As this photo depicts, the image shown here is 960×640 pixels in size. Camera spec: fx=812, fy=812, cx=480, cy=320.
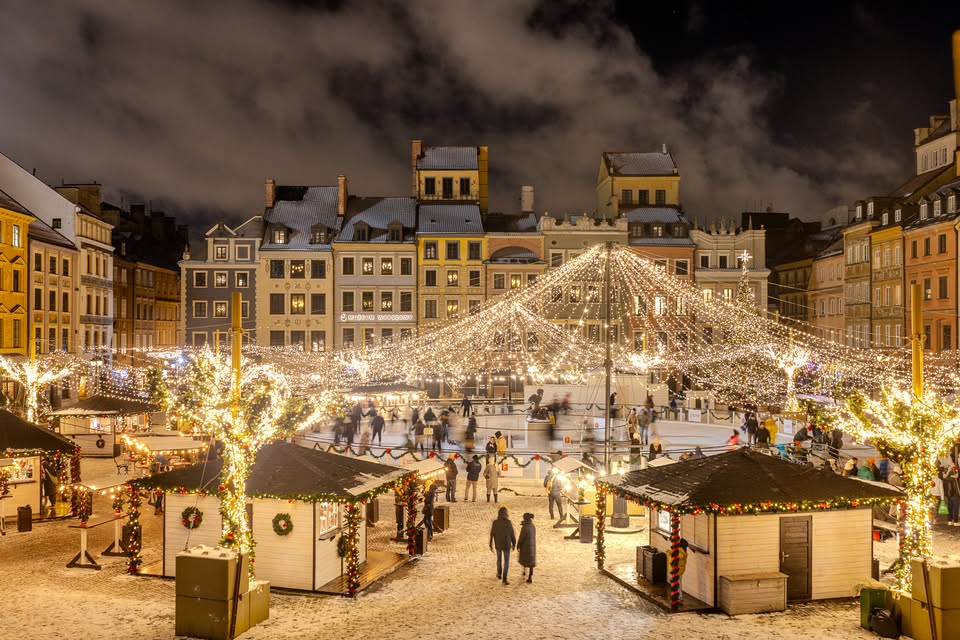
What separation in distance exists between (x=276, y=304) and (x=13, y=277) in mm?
16413

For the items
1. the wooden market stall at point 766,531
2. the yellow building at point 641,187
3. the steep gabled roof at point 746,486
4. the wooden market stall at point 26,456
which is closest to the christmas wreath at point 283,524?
the steep gabled roof at point 746,486

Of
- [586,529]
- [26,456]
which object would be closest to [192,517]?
[26,456]

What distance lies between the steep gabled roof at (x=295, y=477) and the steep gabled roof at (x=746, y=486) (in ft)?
16.0

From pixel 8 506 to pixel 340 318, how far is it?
114 ft

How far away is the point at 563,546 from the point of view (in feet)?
57.8

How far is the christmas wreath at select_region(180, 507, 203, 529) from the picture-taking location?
14.9 metres

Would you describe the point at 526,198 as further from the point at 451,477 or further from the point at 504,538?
the point at 504,538

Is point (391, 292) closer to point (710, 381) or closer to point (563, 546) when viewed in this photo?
point (710, 381)

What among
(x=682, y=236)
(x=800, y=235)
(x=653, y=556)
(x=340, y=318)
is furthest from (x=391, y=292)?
(x=653, y=556)

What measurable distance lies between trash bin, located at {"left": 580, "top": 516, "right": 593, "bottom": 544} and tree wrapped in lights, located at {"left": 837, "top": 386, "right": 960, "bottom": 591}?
6851 mm

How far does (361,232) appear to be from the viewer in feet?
178

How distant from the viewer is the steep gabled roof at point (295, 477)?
14.3m

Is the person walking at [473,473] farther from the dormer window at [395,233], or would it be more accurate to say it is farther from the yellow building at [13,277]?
the dormer window at [395,233]

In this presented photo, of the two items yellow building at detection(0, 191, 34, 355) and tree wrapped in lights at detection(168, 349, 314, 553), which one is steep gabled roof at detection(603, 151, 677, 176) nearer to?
yellow building at detection(0, 191, 34, 355)
